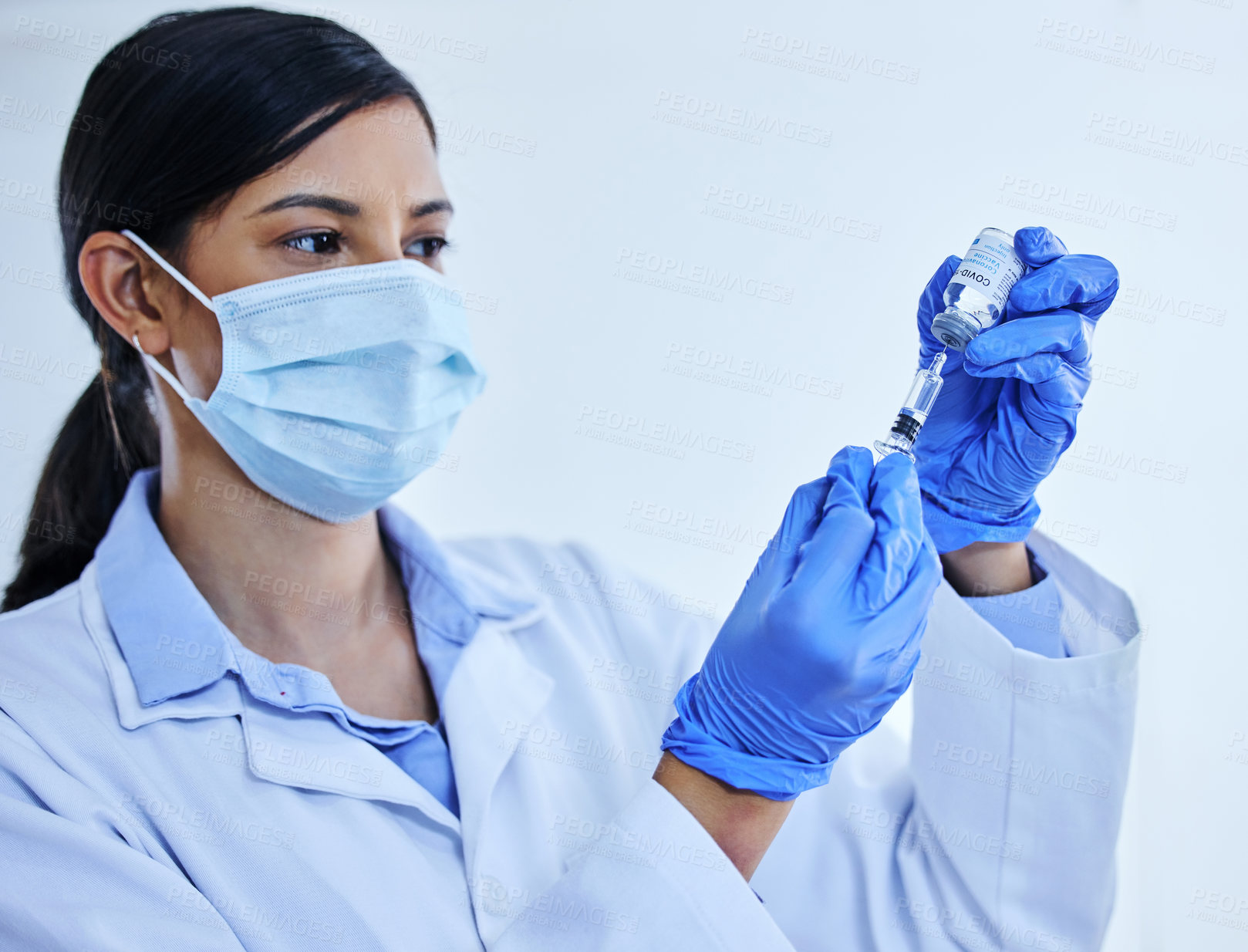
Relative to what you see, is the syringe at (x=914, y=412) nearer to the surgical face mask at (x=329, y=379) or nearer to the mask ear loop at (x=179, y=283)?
the surgical face mask at (x=329, y=379)

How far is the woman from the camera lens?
0.95m

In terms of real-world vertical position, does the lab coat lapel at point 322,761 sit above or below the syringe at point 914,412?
below

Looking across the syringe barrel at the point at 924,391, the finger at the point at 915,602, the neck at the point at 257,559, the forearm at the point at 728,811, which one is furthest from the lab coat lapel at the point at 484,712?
the syringe barrel at the point at 924,391

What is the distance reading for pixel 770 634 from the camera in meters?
0.94

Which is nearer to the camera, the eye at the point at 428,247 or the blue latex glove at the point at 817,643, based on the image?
the blue latex glove at the point at 817,643

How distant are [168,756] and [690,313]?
1127 mm

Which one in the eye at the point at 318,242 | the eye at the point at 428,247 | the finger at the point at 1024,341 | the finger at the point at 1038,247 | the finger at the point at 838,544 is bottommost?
the finger at the point at 838,544

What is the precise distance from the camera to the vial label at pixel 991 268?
103 centimetres

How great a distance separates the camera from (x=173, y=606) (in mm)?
1194

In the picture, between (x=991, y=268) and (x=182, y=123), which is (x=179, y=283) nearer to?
(x=182, y=123)

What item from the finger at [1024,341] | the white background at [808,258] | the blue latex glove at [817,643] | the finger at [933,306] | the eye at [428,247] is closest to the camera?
the blue latex glove at [817,643]

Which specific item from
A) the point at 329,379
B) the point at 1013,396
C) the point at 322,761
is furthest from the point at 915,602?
the point at 329,379

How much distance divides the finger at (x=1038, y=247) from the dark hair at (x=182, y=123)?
0.85 meters

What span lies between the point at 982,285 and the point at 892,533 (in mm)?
303
